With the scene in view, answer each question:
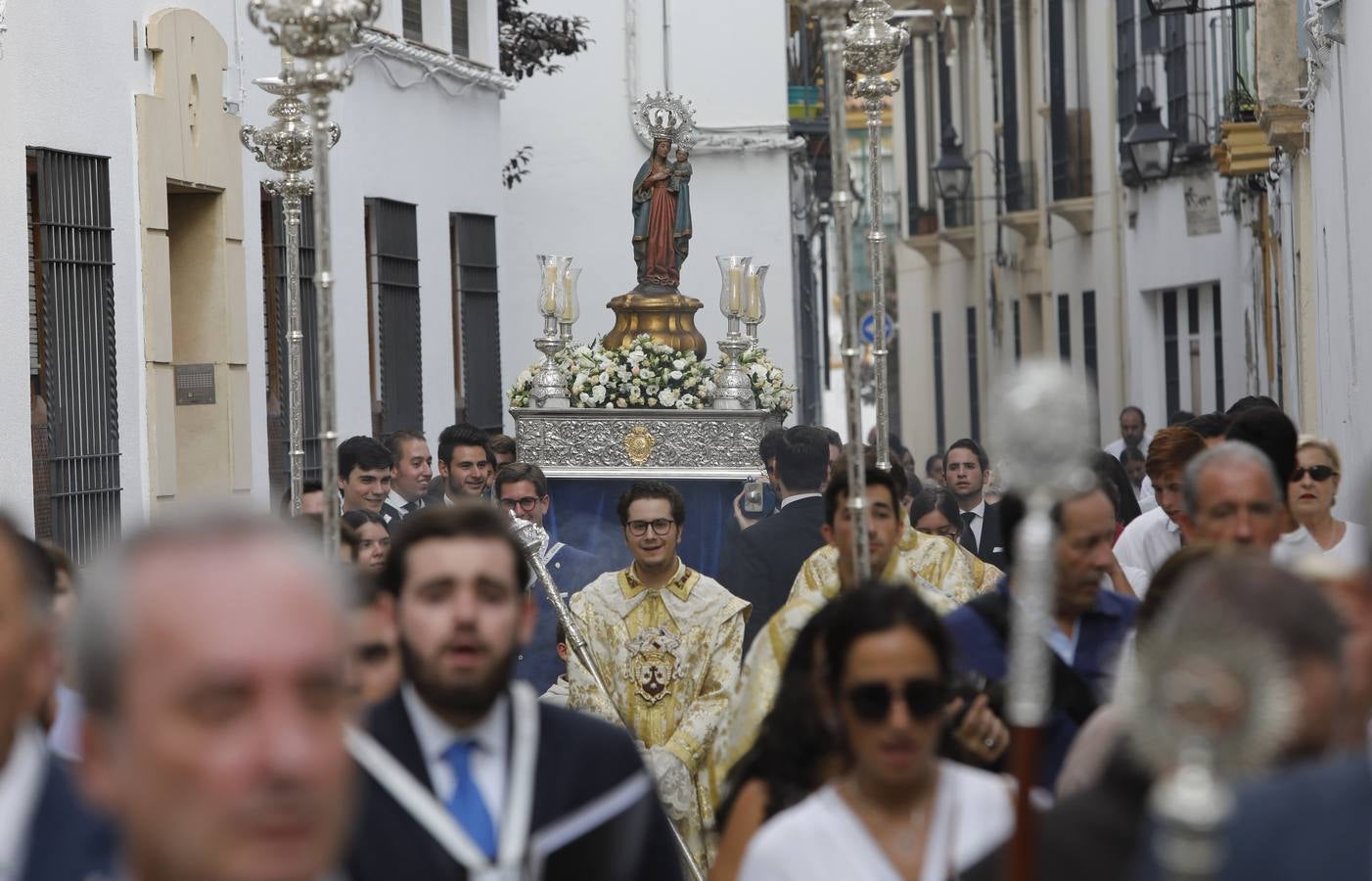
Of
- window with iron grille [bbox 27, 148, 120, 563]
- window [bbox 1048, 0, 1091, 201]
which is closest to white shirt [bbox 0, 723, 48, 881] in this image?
window with iron grille [bbox 27, 148, 120, 563]

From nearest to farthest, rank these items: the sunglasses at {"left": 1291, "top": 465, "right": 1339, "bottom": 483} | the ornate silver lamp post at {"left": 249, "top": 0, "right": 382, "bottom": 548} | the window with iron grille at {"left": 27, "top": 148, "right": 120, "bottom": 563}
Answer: the ornate silver lamp post at {"left": 249, "top": 0, "right": 382, "bottom": 548} → the sunglasses at {"left": 1291, "top": 465, "right": 1339, "bottom": 483} → the window with iron grille at {"left": 27, "top": 148, "right": 120, "bottom": 563}

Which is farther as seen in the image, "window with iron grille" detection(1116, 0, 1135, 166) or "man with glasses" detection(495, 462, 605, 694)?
"window with iron grille" detection(1116, 0, 1135, 166)

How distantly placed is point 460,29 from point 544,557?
35.5 ft

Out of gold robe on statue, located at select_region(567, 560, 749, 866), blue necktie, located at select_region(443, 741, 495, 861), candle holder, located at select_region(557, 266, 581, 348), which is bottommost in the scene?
gold robe on statue, located at select_region(567, 560, 749, 866)

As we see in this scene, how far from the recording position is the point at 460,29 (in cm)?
2066

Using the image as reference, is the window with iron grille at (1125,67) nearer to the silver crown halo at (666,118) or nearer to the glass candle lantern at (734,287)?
the silver crown halo at (666,118)

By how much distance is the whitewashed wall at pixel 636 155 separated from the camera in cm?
2391

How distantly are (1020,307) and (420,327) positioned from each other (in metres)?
14.9

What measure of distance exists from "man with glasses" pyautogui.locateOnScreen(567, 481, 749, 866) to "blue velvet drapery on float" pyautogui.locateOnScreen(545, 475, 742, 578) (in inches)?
223

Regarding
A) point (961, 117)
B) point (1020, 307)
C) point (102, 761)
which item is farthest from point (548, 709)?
A: point (961, 117)

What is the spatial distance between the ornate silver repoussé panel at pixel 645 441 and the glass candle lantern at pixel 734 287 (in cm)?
131

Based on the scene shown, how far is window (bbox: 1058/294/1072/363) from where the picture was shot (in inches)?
1214

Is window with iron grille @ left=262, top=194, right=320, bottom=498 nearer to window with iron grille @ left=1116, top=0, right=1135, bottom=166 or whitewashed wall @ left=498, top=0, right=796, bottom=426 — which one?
whitewashed wall @ left=498, top=0, right=796, bottom=426

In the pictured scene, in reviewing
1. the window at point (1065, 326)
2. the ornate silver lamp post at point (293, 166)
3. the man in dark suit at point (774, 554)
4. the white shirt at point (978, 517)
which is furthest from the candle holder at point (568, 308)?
the window at point (1065, 326)
